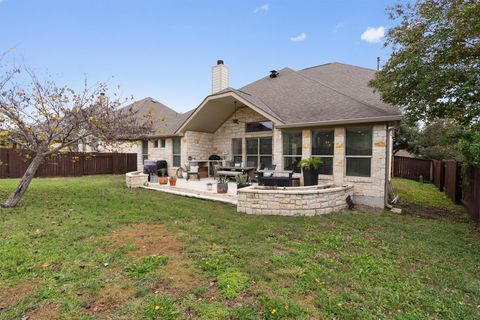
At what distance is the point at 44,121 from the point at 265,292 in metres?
7.46

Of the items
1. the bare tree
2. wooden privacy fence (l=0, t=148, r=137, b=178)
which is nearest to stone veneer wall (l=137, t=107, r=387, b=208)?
wooden privacy fence (l=0, t=148, r=137, b=178)

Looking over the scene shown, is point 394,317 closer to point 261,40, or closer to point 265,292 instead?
point 265,292

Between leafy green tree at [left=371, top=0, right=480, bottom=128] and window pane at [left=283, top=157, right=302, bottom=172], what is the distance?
3.60 meters

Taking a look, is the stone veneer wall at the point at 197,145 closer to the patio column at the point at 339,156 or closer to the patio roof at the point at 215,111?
the patio roof at the point at 215,111

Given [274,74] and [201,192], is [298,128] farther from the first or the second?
[274,74]

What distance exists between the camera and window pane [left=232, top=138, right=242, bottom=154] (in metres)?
11.7

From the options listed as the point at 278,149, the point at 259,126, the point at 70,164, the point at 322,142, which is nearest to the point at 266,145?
the point at 259,126

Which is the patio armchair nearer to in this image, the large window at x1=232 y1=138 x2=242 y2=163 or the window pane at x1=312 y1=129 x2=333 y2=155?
the large window at x1=232 y1=138 x2=242 y2=163

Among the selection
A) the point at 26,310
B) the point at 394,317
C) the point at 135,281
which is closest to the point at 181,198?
the point at 135,281

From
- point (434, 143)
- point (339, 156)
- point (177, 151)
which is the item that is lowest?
point (339, 156)

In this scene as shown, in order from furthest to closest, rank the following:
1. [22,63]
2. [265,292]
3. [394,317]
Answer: [22,63]
[265,292]
[394,317]

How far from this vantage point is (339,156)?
792 centimetres

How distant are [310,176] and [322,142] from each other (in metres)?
1.43

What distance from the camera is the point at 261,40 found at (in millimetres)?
12992
